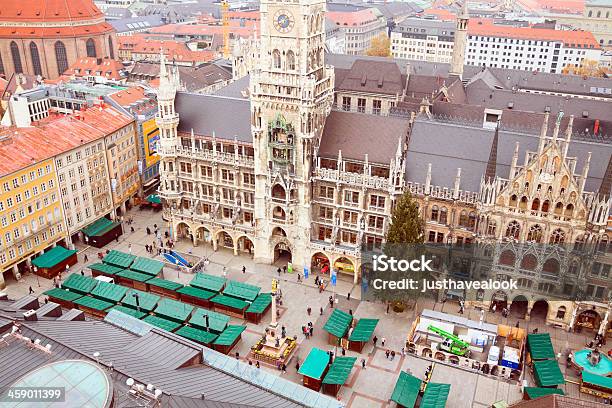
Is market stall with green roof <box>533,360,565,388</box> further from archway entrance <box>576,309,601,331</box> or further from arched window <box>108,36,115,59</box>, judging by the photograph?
arched window <box>108,36,115,59</box>

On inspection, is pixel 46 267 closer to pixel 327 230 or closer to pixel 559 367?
pixel 327 230

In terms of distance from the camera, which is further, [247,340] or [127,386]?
[247,340]

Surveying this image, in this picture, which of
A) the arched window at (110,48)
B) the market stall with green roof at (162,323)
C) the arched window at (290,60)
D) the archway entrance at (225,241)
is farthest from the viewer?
the arched window at (110,48)

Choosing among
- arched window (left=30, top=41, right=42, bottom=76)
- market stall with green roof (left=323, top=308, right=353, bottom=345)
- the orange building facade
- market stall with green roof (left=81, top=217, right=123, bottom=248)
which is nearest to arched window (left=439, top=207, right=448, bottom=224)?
market stall with green roof (left=323, top=308, right=353, bottom=345)

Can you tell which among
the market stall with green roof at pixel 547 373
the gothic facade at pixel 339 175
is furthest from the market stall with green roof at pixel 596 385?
the gothic facade at pixel 339 175

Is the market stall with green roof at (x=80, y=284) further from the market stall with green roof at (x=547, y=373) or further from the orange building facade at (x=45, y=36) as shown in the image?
the orange building facade at (x=45, y=36)

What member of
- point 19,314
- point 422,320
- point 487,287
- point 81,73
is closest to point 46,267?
point 19,314

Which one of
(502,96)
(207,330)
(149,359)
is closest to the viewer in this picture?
(149,359)
